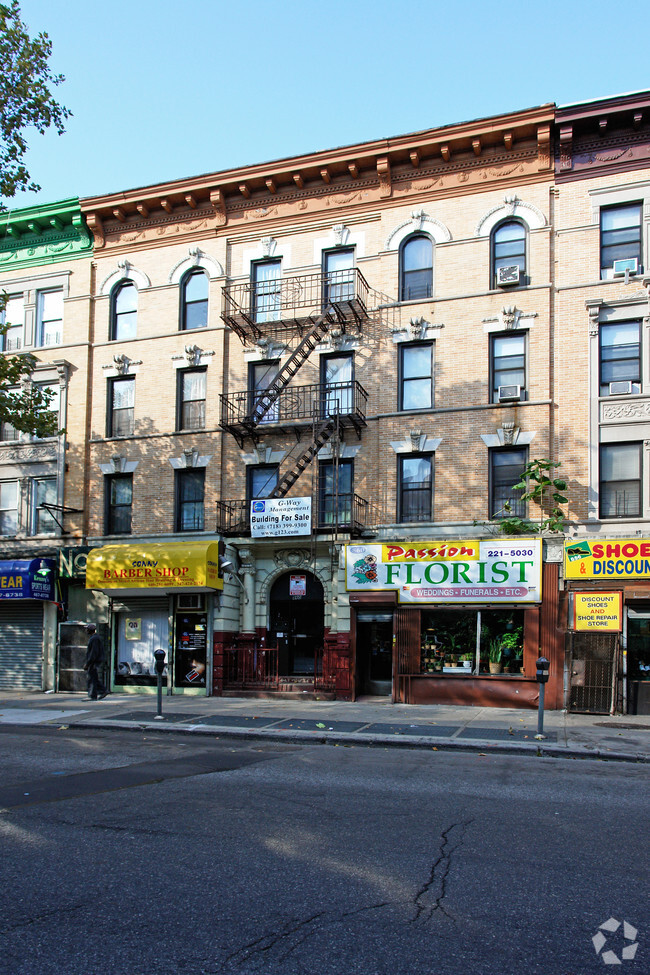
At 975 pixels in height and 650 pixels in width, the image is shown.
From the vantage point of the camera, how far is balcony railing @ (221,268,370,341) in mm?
21609

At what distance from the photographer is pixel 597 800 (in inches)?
337

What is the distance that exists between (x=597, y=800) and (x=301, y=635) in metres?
13.5

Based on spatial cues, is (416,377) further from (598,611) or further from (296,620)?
(598,611)

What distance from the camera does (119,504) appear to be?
23.7m

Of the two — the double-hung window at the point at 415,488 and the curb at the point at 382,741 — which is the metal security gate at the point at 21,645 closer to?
the curb at the point at 382,741

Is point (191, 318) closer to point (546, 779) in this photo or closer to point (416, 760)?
point (416, 760)

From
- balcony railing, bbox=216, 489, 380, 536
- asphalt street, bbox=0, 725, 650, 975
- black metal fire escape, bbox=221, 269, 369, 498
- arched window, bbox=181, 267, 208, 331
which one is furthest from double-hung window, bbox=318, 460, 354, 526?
asphalt street, bbox=0, 725, 650, 975

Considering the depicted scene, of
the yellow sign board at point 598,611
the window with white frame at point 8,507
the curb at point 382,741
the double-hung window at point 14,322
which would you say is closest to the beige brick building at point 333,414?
the yellow sign board at point 598,611

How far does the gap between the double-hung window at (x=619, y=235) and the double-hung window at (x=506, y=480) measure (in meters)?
4.91

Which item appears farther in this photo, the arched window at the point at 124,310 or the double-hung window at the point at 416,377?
the arched window at the point at 124,310

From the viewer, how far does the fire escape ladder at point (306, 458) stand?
20.7m

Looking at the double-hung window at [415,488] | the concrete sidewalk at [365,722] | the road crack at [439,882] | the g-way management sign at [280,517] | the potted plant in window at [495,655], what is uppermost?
the double-hung window at [415,488]

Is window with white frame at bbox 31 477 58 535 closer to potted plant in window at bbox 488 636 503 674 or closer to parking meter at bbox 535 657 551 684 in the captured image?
potted plant in window at bbox 488 636 503 674

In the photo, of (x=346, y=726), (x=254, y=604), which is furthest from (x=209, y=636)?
(x=346, y=726)
